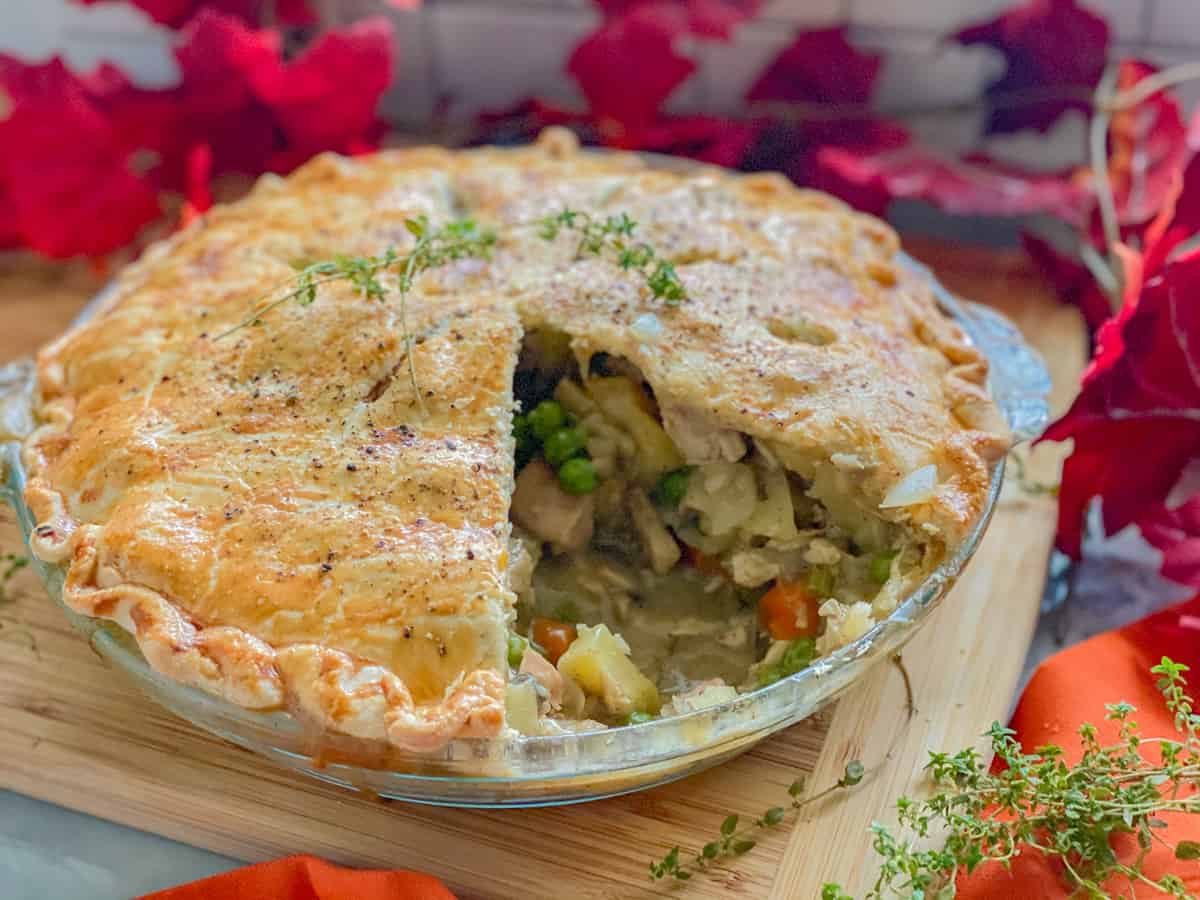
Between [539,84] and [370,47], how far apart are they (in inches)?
31.9

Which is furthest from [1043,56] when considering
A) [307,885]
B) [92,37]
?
[92,37]

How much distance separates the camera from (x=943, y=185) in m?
3.60

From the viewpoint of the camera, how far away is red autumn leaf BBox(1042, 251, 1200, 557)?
2.74 m

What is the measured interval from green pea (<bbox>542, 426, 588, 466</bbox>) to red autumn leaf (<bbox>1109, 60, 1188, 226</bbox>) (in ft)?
5.70

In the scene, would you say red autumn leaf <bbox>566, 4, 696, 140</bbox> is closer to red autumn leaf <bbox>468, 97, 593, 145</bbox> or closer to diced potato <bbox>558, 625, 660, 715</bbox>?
red autumn leaf <bbox>468, 97, 593, 145</bbox>

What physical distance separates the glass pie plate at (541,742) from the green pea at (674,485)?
2.03ft

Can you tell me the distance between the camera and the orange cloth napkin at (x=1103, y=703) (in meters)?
2.04

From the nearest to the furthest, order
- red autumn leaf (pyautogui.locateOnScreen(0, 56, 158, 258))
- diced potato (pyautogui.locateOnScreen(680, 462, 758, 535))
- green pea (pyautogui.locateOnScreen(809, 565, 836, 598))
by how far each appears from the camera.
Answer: green pea (pyautogui.locateOnScreen(809, 565, 836, 598)) < diced potato (pyautogui.locateOnScreen(680, 462, 758, 535)) < red autumn leaf (pyautogui.locateOnScreen(0, 56, 158, 258))

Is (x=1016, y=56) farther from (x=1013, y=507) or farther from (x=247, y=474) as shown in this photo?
(x=247, y=474)

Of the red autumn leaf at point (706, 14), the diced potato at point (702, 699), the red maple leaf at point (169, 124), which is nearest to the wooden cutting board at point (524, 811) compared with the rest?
the diced potato at point (702, 699)

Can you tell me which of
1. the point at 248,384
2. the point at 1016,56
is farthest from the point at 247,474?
the point at 1016,56

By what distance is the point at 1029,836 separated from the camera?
1949 millimetres

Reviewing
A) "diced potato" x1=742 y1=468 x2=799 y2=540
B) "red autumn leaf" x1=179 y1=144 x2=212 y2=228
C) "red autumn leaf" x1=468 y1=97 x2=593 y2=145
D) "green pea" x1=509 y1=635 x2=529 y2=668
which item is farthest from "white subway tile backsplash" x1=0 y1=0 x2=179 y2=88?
"green pea" x1=509 y1=635 x2=529 y2=668

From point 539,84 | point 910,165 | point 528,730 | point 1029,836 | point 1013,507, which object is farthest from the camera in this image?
point 539,84
